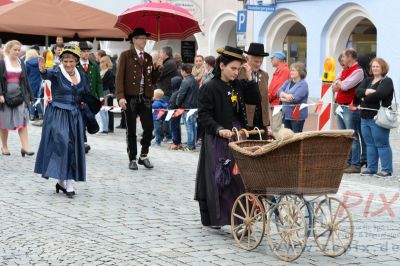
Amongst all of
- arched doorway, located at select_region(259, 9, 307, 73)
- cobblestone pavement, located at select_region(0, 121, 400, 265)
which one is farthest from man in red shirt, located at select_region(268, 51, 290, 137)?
arched doorway, located at select_region(259, 9, 307, 73)

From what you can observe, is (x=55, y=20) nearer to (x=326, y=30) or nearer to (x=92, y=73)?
(x=92, y=73)

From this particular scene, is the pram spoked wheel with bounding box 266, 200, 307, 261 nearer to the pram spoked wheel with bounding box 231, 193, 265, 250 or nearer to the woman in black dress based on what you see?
the pram spoked wheel with bounding box 231, 193, 265, 250

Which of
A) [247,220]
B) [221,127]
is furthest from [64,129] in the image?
[247,220]

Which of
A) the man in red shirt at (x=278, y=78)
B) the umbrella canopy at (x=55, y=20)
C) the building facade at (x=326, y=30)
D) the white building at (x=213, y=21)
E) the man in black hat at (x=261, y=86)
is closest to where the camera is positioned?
the man in black hat at (x=261, y=86)

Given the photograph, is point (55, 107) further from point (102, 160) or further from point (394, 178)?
point (394, 178)

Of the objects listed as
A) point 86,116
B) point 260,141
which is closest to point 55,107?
point 86,116

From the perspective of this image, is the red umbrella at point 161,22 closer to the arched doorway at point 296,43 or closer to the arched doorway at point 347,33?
the arched doorway at point 347,33

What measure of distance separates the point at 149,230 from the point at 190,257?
1.17 meters

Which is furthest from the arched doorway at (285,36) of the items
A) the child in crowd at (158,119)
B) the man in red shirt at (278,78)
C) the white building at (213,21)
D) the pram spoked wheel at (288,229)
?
the pram spoked wheel at (288,229)

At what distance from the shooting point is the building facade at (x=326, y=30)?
23.9 meters

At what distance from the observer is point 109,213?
8992mm

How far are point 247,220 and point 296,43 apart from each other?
72.6 feet

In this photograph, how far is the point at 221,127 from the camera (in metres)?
Answer: 7.81

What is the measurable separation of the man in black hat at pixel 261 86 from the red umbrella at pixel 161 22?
3879mm
